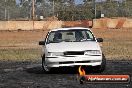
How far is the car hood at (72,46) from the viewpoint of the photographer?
46.5 ft

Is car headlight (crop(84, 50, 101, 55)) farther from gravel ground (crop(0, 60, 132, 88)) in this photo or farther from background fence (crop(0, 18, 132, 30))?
background fence (crop(0, 18, 132, 30))

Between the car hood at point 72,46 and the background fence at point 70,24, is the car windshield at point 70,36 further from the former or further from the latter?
the background fence at point 70,24

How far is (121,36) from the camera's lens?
135 ft

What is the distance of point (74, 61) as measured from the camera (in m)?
14.0

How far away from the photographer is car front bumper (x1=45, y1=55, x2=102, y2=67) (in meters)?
14.0

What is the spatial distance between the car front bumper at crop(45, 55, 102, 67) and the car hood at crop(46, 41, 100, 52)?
266 mm

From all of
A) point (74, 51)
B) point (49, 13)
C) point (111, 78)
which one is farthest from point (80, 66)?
point (49, 13)

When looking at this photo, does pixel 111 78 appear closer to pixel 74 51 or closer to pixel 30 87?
pixel 30 87

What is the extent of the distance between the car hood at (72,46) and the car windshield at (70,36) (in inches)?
23.2

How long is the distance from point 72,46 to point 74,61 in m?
0.57

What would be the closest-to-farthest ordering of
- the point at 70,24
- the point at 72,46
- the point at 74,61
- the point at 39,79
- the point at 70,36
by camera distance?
A: the point at 39,79
the point at 74,61
the point at 72,46
the point at 70,36
the point at 70,24

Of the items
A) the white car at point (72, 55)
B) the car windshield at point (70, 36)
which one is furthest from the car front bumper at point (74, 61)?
the car windshield at point (70, 36)

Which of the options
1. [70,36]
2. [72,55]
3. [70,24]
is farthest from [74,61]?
[70,24]

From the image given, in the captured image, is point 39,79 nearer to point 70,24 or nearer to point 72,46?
point 72,46
